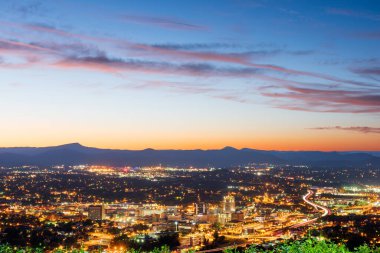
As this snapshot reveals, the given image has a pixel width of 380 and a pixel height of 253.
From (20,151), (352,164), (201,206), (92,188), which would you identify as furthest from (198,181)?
(20,151)

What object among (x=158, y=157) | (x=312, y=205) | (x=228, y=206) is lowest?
(x=312, y=205)

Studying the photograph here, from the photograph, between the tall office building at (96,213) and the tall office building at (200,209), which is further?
the tall office building at (200,209)

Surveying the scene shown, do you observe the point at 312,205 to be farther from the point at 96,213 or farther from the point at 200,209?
the point at 96,213

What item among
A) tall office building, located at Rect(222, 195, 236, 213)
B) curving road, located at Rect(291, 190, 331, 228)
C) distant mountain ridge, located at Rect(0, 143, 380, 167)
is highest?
distant mountain ridge, located at Rect(0, 143, 380, 167)

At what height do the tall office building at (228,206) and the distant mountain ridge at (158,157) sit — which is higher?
the distant mountain ridge at (158,157)

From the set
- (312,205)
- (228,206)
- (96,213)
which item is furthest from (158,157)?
(96,213)

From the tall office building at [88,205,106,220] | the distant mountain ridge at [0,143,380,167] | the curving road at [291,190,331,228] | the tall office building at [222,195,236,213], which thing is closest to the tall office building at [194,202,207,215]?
the tall office building at [222,195,236,213]

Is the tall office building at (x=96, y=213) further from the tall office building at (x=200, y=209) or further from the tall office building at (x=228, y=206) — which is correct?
the tall office building at (x=228, y=206)

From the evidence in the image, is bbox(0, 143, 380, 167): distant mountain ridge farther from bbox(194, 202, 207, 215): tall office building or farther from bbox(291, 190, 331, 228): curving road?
bbox(194, 202, 207, 215): tall office building

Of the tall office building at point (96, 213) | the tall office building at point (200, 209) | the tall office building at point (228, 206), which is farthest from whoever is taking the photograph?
the tall office building at point (228, 206)

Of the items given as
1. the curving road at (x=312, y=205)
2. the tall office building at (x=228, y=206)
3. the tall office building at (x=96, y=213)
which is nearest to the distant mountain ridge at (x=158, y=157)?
the curving road at (x=312, y=205)
